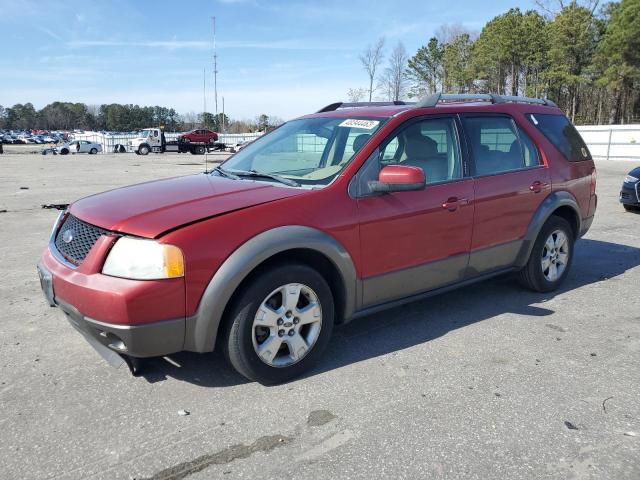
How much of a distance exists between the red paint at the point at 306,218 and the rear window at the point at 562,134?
16 cm

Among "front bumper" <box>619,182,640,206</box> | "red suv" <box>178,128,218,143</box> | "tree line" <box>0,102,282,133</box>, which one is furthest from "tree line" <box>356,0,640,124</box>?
"tree line" <box>0,102,282,133</box>

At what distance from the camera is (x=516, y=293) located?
16.9 ft

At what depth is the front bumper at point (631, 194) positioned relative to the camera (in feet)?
31.9

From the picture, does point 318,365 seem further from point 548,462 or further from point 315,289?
point 548,462

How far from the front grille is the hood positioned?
5 centimetres

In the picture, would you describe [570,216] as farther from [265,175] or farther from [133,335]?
[133,335]

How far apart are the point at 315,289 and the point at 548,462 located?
1571mm

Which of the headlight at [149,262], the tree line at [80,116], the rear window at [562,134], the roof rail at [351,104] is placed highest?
the tree line at [80,116]

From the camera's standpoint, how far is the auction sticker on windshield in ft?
12.7

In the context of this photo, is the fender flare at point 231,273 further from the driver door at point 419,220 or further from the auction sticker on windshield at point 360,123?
the auction sticker on windshield at point 360,123

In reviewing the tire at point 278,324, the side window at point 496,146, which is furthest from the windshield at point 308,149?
the side window at point 496,146

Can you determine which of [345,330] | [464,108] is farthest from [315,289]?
[464,108]

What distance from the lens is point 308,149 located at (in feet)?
13.7

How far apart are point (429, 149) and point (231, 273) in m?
1.96
